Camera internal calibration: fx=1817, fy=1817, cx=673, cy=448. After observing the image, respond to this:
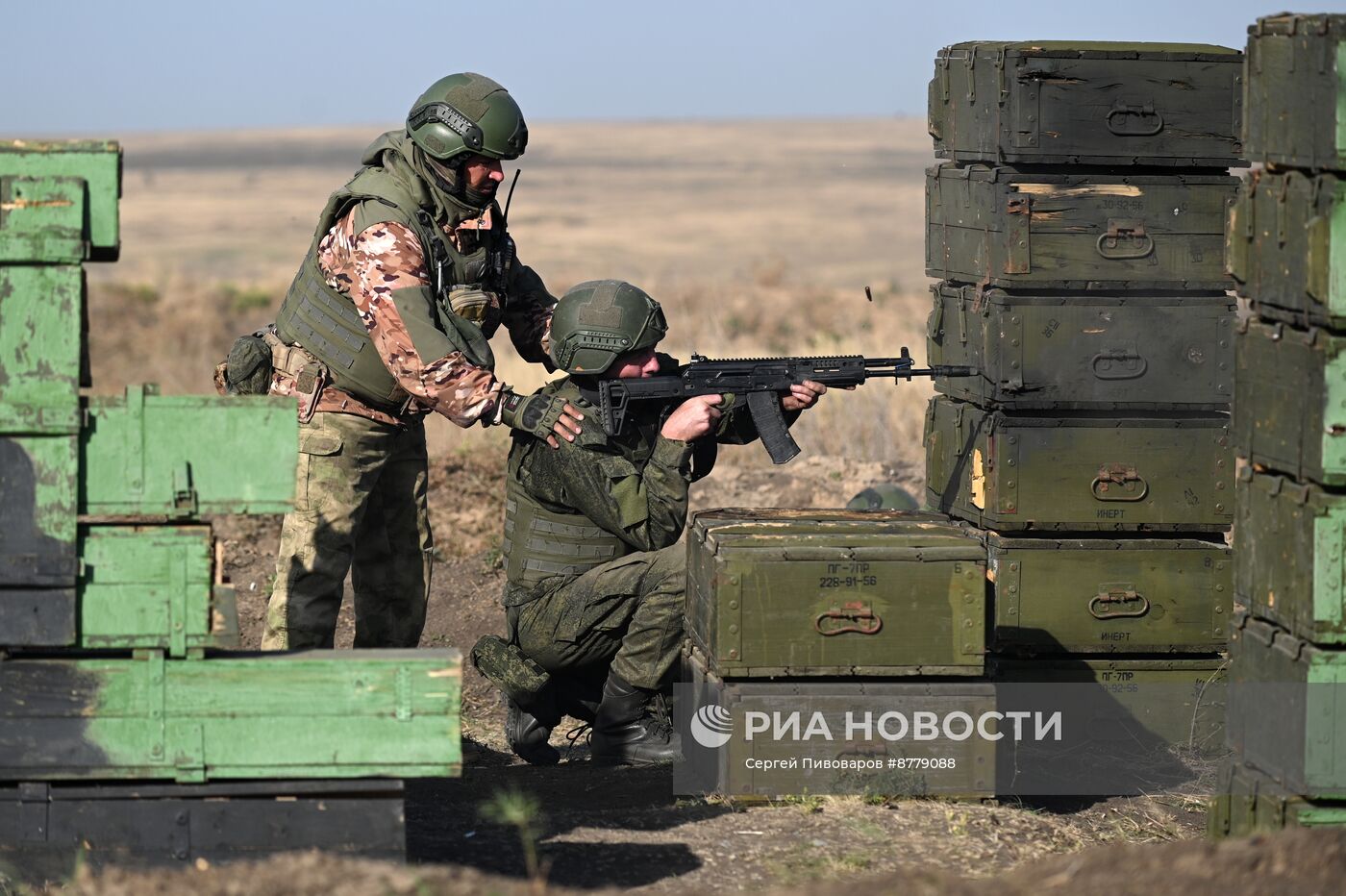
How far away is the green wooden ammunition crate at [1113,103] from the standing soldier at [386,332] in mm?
1876

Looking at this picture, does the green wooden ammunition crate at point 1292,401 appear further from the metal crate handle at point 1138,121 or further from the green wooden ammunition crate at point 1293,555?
the metal crate handle at point 1138,121

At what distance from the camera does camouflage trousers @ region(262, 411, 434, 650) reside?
22.6ft

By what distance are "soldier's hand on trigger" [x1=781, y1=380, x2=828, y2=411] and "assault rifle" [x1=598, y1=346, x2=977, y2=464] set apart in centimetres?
2

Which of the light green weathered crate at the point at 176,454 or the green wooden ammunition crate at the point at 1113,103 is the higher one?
the green wooden ammunition crate at the point at 1113,103

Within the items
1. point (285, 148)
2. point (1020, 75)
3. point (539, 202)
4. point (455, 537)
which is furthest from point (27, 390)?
point (285, 148)

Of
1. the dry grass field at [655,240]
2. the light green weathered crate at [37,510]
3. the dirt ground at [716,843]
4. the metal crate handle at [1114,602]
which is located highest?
the dry grass field at [655,240]

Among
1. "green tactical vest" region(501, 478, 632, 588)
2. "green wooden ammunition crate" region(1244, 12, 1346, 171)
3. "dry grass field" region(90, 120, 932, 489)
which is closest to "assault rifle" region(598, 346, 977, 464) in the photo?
"green tactical vest" region(501, 478, 632, 588)

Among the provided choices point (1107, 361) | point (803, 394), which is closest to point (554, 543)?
point (803, 394)

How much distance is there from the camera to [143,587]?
4.89m

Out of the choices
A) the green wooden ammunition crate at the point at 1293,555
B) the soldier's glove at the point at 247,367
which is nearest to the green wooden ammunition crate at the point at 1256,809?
the green wooden ammunition crate at the point at 1293,555

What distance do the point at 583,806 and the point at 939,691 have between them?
4.29ft

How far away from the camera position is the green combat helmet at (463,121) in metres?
6.89

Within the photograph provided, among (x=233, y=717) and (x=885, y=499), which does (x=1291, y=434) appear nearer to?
(x=233, y=717)

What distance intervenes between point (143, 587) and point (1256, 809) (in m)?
3.31
